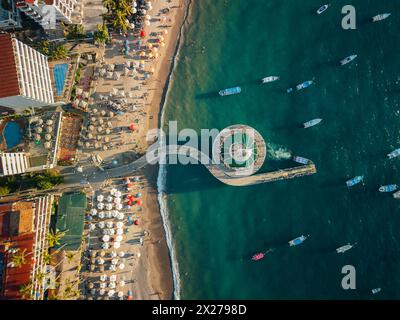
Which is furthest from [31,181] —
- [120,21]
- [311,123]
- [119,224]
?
[311,123]

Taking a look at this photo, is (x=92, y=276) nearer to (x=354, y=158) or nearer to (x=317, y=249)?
→ (x=317, y=249)

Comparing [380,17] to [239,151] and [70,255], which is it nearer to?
[239,151]

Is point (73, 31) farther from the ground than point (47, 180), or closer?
farther from the ground

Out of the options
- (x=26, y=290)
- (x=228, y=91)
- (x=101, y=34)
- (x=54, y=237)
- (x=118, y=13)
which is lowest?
(x=26, y=290)

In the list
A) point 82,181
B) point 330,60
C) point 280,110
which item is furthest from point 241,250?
point 330,60
